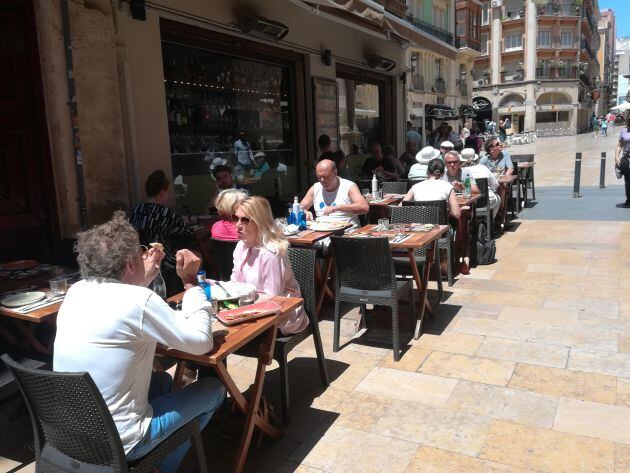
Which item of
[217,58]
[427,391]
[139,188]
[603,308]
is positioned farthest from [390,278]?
[217,58]

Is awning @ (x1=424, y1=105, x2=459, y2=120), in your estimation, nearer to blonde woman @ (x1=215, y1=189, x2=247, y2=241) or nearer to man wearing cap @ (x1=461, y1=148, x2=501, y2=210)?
man wearing cap @ (x1=461, y1=148, x2=501, y2=210)

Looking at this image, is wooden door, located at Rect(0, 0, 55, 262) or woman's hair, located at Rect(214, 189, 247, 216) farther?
wooden door, located at Rect(0, 0, 55, 262)

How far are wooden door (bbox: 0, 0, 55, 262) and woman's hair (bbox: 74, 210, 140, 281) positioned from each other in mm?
2836

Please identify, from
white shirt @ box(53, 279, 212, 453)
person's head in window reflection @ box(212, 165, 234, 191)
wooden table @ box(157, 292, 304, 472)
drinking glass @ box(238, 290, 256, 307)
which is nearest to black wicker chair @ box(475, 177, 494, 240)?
person's head in window reflection @ box(212, 165, 234, 191)

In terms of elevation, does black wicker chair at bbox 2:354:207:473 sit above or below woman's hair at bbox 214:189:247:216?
Answer: below

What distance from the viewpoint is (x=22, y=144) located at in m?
4.39

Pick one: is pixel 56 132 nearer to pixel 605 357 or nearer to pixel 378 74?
pixel 605 357

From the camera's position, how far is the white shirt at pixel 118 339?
71.8 inches

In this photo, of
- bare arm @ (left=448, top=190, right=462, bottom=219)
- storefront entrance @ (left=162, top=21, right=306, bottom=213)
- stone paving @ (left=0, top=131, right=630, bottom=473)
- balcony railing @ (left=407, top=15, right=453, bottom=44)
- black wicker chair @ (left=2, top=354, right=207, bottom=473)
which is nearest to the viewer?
black wicker chair @ (left=2, top=354, right=207, bottom=473)

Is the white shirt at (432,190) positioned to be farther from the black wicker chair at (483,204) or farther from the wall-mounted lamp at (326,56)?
the wall-mounted lamp at (326,56)

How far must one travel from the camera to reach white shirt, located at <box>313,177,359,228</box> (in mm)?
5332

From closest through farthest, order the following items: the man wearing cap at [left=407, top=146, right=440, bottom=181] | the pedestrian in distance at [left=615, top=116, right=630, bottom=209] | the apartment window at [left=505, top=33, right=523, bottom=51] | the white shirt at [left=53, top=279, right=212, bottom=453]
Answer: the white shirt at [left=53, top=279, right=212, bottom=453], the man wearing cap at [left=407, top=146, right=440, bottom=181], the pedestrian in distance at [left=615, top=116, right=630, bottom=209], the apartment window at [left=505, top=33, right=523, bottom=51]

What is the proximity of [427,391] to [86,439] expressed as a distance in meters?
2.11

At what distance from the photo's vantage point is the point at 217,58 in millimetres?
6996
